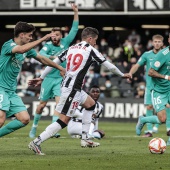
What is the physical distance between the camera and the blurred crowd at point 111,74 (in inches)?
1058

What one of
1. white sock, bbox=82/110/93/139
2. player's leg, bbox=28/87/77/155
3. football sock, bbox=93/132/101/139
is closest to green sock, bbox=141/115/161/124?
football sock, bbox=93/132/101/139

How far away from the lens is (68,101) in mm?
12109

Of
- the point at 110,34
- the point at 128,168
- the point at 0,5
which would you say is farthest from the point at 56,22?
the point at 128,168

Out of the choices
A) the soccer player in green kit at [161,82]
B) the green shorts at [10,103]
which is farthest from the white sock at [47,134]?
the soccer player in green kit at [161,82]

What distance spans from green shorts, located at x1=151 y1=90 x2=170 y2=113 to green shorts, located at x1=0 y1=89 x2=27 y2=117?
354 cm

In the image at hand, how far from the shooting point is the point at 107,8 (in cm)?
2812

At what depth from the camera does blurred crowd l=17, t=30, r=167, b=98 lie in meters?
26.9

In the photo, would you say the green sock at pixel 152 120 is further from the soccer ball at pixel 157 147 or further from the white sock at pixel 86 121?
the soccer ball at pixel 157 147

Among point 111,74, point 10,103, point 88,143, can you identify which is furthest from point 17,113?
point 111,74

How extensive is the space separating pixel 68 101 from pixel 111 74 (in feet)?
56.9

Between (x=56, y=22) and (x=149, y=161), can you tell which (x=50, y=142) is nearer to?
(x=149, y=161)

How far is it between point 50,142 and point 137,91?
12.6m

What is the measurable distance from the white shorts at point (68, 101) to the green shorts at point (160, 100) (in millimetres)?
2484

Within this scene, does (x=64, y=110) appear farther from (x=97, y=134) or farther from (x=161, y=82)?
(x=97, y=134)
